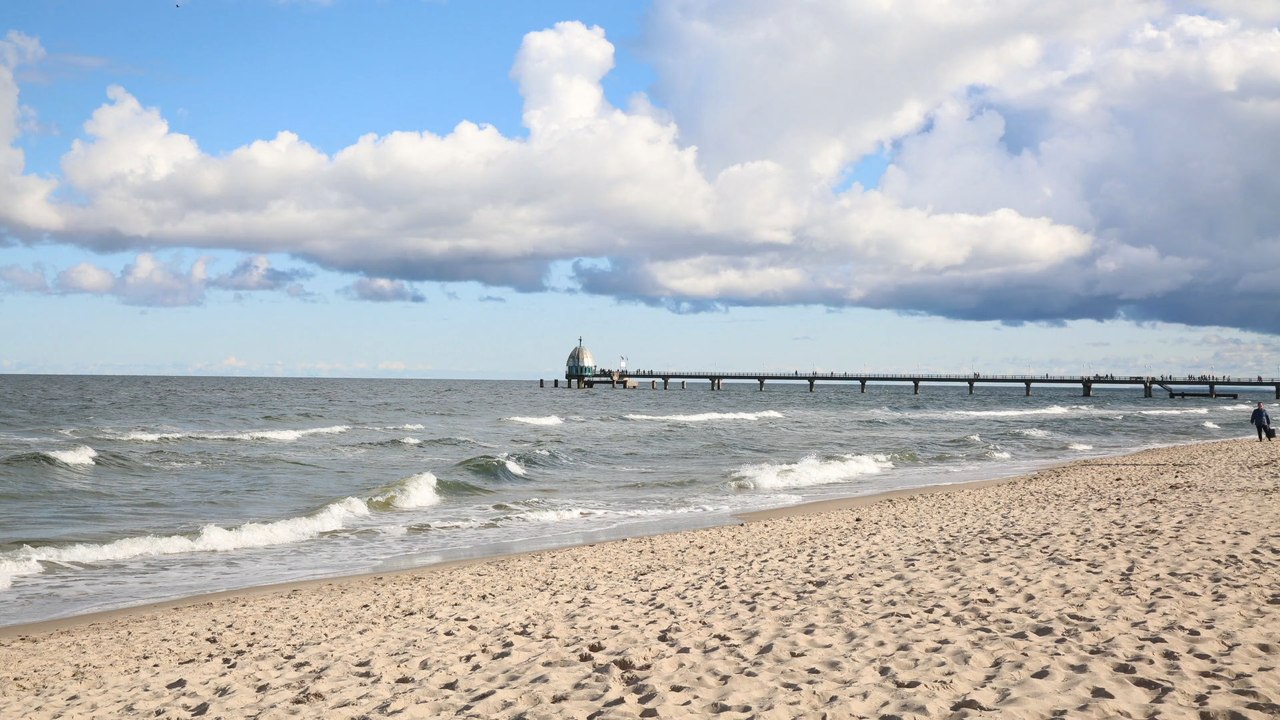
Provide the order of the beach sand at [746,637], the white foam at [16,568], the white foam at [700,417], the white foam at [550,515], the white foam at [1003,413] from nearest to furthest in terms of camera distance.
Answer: the beach sand at [746,637], the white foam at [16,568], the white foam at [550,515], the white foam at [700,417], the white foam at [1003,413]

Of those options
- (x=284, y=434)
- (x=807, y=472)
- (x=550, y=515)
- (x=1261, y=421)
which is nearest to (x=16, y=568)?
(x=550, y=515)

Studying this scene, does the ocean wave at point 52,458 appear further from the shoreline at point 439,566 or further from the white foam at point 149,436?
the shoreline at point 439,566

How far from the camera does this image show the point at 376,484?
2217 centimetres

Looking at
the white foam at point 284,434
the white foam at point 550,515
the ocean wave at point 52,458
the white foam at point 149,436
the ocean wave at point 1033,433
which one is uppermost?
the ocean wave at point 52,458

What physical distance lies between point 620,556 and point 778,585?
3531 millimetres

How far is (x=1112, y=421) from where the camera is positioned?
55094 millimetres

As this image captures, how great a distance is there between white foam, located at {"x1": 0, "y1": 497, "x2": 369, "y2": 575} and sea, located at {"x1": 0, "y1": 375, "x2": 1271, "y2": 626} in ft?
0.13

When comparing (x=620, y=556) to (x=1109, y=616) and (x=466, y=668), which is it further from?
(x=1109, y=616)

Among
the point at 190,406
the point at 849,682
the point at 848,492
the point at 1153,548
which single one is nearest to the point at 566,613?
the point at 849,682

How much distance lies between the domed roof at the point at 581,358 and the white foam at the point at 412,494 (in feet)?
348

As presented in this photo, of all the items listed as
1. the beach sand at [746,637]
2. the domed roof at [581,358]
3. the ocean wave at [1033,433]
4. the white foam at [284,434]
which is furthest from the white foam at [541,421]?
the domed roof at [581,358]

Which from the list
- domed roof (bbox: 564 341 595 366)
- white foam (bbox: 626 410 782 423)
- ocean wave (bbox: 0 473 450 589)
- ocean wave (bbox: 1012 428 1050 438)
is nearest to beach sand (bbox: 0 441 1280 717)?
ocean wave (bbox: 0 473 450 589)

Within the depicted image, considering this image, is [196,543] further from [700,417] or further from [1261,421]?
[700,417]

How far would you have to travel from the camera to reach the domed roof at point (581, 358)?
127438 mm
